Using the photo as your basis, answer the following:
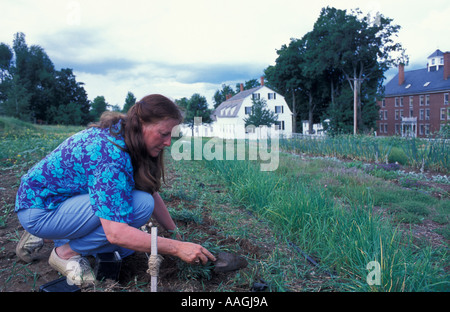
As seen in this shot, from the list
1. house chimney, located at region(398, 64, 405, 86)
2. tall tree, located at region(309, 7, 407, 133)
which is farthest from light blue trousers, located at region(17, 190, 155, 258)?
house chimney, located at region(398, 64, 405, 86)

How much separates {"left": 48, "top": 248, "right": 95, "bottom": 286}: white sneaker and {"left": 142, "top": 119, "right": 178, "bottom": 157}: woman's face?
2.59ft

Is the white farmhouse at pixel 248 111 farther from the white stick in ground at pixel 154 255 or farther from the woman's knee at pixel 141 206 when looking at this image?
the white stick in ground at pixel 154 255

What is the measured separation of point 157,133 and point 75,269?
3.05 ft

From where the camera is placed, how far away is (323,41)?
29.7 metres

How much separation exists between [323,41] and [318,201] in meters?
30.3

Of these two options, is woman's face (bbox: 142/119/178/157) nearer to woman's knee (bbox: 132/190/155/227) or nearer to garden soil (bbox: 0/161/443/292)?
woman's knee (bbox: 132/190/155/227)

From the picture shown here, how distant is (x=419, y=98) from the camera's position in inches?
1658

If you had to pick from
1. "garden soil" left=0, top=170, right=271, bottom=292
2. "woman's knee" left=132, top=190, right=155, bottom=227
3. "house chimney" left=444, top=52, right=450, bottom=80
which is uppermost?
"house chimney" left=444, top=52, right=450, bottom=80

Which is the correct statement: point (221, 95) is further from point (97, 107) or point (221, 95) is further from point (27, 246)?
point (27, 246)

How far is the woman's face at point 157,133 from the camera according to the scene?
1.78 meters

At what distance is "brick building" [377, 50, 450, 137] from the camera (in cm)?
3894

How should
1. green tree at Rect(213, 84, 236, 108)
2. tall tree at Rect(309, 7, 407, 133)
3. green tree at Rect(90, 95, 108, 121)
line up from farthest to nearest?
green tree at Rect(213, 84, 236, 108)
green tree at Rect(90, 95, 108, 121)
tall tree at Rect(309, 7, 407, 133)

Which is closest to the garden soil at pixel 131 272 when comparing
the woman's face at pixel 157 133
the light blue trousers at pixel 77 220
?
the light blue trousers at pixel 77 220

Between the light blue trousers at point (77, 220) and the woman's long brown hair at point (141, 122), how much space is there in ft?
0.48
